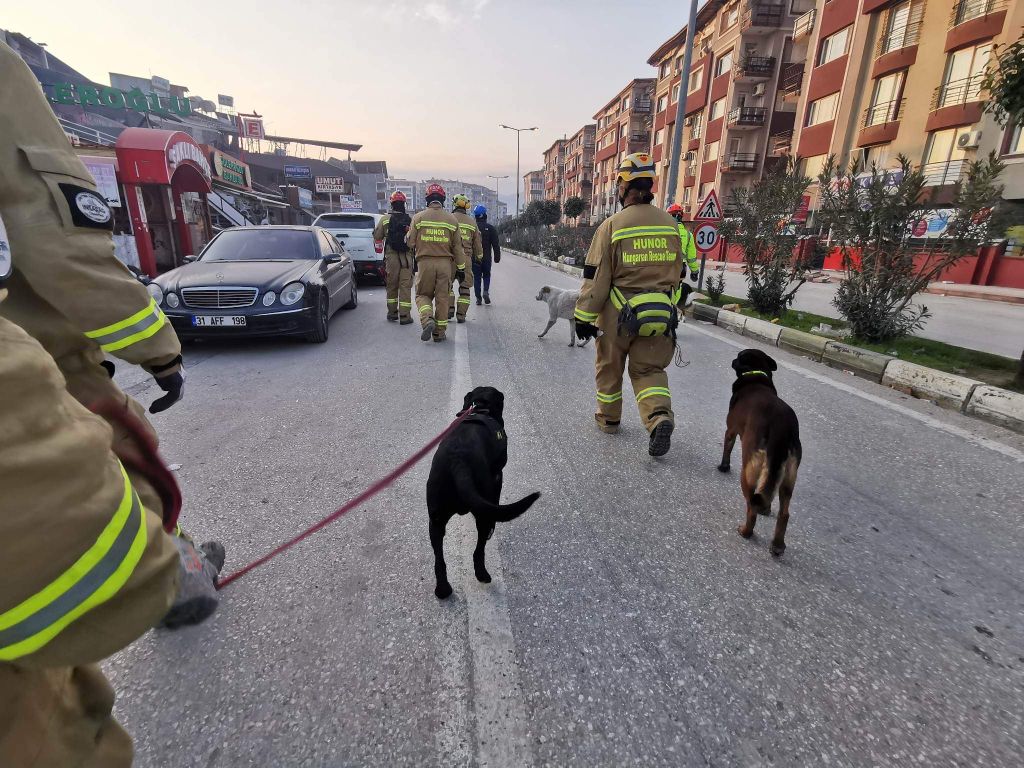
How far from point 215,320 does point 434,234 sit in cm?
296

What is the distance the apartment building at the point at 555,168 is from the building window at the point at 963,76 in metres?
68.3

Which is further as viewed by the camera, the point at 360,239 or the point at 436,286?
the point at 360,239

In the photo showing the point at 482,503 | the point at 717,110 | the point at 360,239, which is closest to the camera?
the point at 482,503

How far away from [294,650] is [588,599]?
1.21 meters

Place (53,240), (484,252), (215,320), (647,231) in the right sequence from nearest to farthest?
(53,240) → (647,231) → (215,320) → (484,252)

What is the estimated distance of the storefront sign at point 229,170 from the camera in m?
21.9

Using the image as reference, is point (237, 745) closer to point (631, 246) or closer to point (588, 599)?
point (588, 599)

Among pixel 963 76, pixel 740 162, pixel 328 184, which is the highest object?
pixel 963 76

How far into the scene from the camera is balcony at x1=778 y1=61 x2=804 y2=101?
1217 inches

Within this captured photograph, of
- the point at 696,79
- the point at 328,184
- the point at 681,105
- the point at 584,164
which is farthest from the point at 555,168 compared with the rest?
the point at 681,105

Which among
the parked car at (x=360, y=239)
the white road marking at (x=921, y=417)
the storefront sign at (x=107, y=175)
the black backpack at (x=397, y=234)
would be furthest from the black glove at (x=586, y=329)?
the storefront sign at (x=107, y=175)

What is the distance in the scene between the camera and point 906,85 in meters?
22.3

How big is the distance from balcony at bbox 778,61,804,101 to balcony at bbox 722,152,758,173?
3.87 metres

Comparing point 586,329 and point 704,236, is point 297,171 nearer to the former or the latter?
point 704,236
